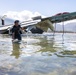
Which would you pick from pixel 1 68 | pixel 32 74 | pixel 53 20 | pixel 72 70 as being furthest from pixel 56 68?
pixel 53 20

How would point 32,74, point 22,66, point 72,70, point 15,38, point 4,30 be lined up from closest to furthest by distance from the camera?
point 32,74
point 72,70
point 22,66
point 15,38
point 4,30

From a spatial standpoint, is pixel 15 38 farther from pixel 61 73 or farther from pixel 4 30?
pixel 4 30

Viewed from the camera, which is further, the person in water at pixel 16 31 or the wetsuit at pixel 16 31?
the wetsuit at pixel 16 31

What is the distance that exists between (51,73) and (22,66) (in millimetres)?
1400

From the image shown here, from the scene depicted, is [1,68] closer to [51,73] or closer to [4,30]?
[51,73]

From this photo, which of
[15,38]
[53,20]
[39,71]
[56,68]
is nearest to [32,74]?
[39,71]

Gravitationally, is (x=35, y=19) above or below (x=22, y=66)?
above

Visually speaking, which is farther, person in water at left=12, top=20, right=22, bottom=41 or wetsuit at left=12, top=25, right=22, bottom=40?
wetsuit at left=12, top=25, right=22, bottom=40

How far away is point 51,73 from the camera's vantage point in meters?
7.24

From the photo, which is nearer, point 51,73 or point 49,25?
point 51,73

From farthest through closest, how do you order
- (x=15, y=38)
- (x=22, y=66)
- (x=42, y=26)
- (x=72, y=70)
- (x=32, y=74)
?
1. (x=42, y=26)
2. (x=15, y=38)
3. (x=22, y=66)
4. (x=72, y=70)
5. (x=32, y=74)

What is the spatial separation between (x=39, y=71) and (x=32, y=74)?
0.47 meters

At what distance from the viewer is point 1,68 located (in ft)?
25.7

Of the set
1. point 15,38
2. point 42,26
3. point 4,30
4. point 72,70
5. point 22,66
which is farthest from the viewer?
point 42,26
